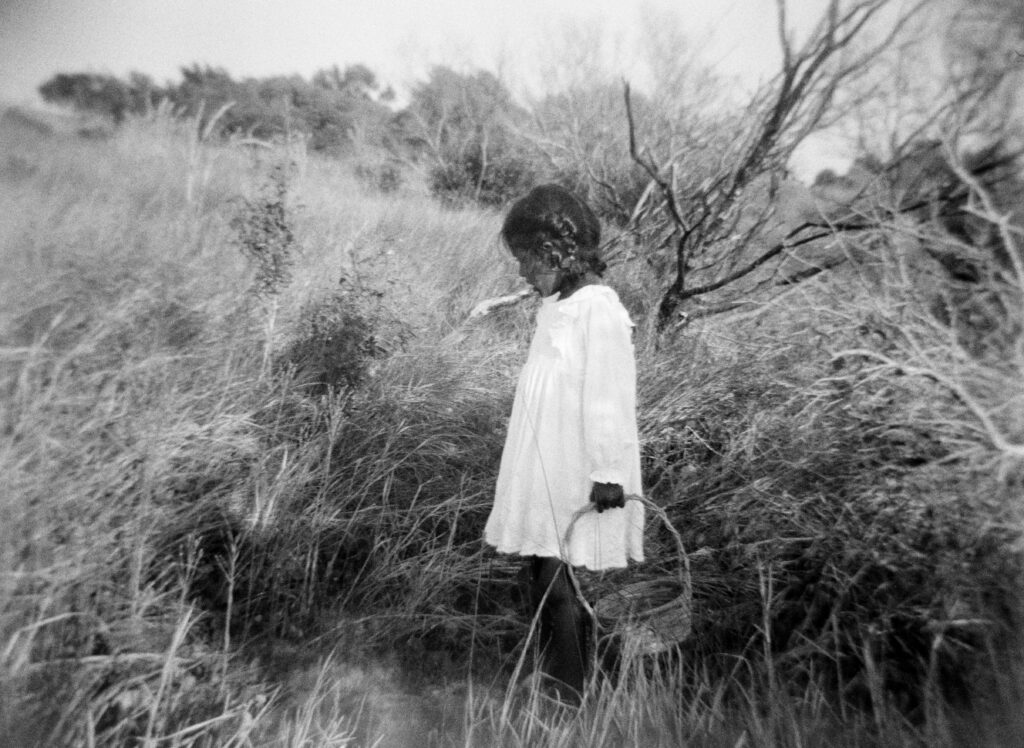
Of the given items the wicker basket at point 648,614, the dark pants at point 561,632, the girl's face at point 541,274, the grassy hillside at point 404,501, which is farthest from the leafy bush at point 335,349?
the wicker basket at point 648,614

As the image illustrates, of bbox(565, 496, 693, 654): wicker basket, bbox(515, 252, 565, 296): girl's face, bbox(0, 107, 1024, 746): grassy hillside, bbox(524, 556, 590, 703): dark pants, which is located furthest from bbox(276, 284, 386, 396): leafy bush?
bbox(565, 496, 693, 654): wicker basket

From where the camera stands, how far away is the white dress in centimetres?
157

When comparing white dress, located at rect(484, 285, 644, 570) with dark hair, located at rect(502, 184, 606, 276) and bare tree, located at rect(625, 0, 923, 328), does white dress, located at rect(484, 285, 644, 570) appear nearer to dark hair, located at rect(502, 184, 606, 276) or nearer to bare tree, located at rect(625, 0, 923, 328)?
dark hair, located at rect(502, 184, 606, 276)

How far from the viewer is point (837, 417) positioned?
2191mm

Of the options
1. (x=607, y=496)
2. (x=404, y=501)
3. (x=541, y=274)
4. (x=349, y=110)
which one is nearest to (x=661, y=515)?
(x=607, y=496)

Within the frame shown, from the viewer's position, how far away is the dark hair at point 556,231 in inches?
68.8

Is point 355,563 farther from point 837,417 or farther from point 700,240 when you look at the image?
point 700,240

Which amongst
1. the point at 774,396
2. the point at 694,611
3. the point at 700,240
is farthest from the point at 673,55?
the point at 694,611

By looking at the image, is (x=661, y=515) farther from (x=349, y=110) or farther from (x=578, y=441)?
(x=349, y=110)

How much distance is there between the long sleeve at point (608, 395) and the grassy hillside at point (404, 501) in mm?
516

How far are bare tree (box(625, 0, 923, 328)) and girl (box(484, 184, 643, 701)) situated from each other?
3.58ft

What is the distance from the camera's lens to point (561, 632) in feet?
5.64

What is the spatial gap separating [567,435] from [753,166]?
75.4 inches

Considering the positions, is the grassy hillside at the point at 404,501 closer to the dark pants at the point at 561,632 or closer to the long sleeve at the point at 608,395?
the dark pants at the point at 561,632
